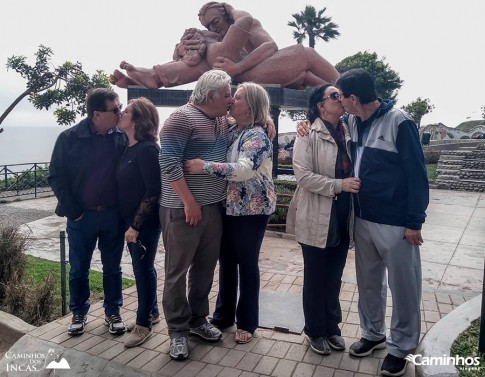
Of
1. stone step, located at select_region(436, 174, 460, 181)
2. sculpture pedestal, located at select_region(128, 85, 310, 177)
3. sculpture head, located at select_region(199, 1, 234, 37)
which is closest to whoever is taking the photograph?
sculpture pedestal, located at select_region(128, 85, 310, 177)

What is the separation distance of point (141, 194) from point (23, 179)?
12756 mm

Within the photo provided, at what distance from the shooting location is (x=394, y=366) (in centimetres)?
278

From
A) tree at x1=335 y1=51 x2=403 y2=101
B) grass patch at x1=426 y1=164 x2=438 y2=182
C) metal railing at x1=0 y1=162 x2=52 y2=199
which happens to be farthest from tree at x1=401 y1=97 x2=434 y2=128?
metal railing at x1=0 y1=162 x2=52 y2=199

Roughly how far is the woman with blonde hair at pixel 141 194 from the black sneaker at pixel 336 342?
51.4 inches

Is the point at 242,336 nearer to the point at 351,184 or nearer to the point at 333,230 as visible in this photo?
the point at 333,230

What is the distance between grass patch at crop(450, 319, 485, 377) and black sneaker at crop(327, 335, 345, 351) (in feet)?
2.40

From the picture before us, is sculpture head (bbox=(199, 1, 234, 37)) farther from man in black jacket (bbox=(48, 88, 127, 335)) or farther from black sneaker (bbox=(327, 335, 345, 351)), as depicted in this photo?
black sneaker (bbox=(327, 335, 345, 351))

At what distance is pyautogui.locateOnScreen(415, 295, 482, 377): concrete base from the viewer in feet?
7.70

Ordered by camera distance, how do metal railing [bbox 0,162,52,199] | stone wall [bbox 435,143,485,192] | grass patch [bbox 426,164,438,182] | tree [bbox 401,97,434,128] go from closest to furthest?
metal railing [bbox 0,162,52,199], stone wall [bbox 435,143,485,192], grass patch [bbox 426,164,438,182], tree [bbox 401,97,434,128]

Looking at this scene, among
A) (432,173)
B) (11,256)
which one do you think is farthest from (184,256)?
(432,173)

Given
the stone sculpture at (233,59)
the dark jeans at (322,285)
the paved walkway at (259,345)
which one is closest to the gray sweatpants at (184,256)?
the paved walkway at (259,345)

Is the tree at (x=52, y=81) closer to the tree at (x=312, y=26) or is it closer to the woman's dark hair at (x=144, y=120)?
the woman's dark hair at (x=144, y=120)

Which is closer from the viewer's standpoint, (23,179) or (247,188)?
(247,188)

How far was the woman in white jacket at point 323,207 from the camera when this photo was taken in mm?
2928
